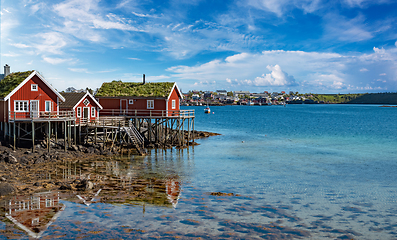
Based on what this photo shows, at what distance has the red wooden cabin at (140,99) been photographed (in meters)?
39.9

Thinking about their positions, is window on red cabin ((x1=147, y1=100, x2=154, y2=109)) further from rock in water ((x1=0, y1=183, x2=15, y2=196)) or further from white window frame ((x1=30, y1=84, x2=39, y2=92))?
rock in water ((x1=0, y1=183, x2=15, y2=196))

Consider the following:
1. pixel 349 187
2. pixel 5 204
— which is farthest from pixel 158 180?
pixel 349 187

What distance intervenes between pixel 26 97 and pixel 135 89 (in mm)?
14225

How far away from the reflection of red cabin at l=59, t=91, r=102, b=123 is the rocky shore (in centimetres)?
419

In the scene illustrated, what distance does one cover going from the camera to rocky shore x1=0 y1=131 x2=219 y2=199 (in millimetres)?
19264

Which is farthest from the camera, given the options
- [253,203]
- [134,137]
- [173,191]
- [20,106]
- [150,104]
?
[150,104]

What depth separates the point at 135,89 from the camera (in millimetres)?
41875

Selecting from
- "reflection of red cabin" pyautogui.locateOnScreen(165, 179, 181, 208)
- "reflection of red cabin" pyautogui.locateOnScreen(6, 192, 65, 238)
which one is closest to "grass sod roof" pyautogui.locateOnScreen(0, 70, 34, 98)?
"reflection of red cabin" pyautogui.locateOnScreen(6, 192, 65, 238)

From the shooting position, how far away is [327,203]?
18.1m

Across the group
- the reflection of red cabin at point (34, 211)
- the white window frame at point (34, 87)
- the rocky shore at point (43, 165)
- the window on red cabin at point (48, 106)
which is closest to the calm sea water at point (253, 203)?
the reflection of red cabin at point (34, 211)

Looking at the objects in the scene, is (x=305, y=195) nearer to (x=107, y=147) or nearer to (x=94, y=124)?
(x=107, y=147)

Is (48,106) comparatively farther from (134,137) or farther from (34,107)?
(134,137)

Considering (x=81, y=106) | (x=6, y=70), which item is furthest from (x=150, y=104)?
(x=6, y=70)

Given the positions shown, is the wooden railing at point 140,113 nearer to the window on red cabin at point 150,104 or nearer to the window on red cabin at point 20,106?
the window on red cabin at point 150,104
